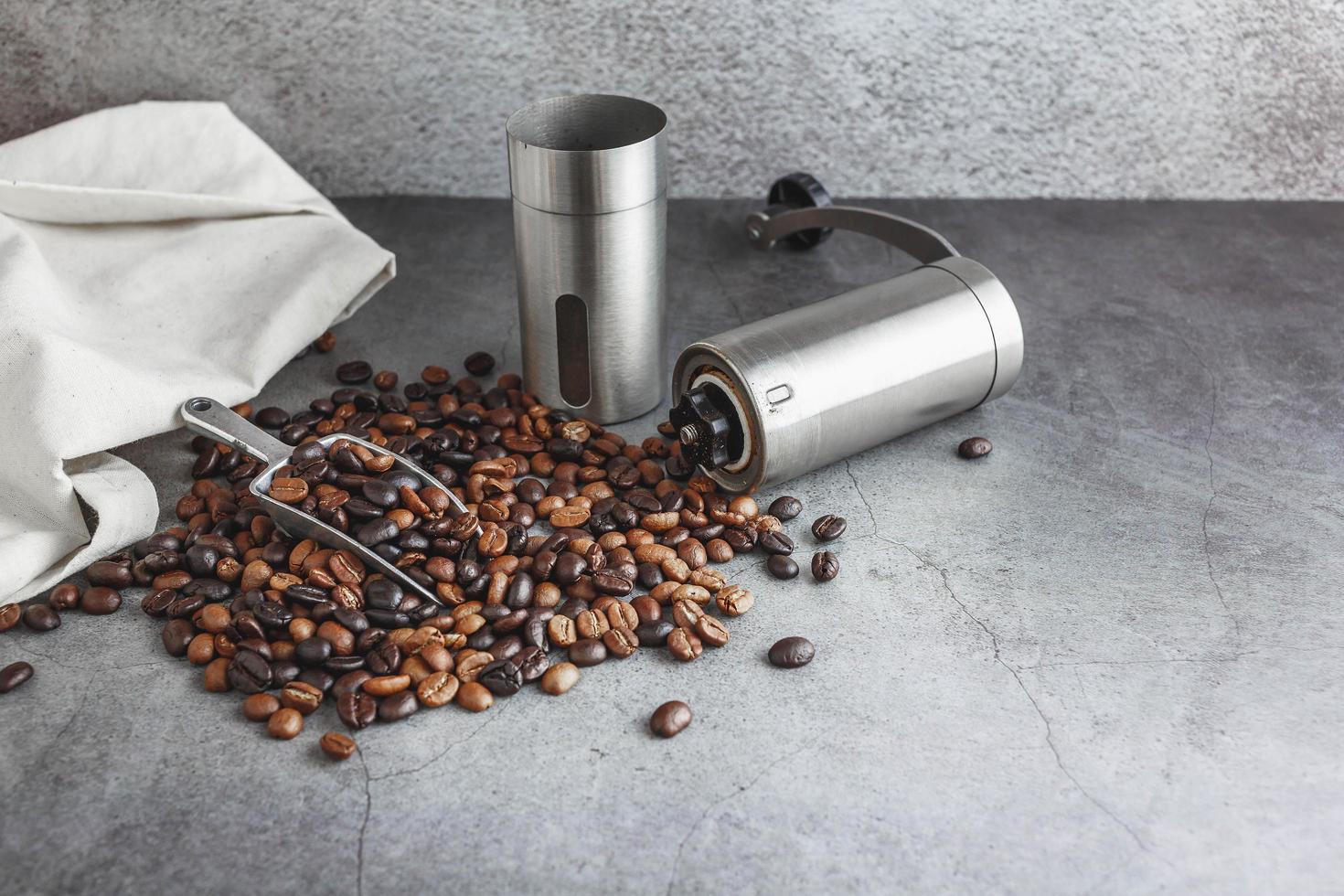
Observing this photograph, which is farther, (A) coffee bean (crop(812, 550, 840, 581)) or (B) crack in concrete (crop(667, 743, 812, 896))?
(A) coffee bean (crop(812, 550, 840, 581))

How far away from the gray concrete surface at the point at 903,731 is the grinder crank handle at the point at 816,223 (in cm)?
29

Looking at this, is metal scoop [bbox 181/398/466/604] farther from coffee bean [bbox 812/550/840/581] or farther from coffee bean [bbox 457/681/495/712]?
coffee bean [bbox 812/550/840/581]

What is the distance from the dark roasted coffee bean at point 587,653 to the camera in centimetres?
115

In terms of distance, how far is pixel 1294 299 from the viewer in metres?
1.85

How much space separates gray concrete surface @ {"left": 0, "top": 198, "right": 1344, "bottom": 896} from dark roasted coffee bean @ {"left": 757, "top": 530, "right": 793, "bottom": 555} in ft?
0.07

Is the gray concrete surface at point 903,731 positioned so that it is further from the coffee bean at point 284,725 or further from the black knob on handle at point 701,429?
the black knob on handle at point 701,429

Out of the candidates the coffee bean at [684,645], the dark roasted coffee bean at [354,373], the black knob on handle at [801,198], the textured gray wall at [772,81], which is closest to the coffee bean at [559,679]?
the coffee bean at [684,645]

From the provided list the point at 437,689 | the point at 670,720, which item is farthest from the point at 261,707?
the point at 670,720

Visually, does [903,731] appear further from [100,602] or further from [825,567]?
A: [100,602]

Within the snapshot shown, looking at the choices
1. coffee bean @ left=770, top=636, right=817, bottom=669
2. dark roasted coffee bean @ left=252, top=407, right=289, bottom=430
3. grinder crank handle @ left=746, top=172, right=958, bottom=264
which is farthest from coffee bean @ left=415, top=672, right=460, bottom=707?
grinder crank handle @ left=746, top=172, right=958, bottom=264

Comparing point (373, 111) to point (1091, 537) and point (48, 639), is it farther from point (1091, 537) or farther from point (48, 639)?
point (1091, 537)

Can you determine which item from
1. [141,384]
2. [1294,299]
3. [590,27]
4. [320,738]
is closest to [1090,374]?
[1294,299]

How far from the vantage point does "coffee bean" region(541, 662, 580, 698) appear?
3.67ft

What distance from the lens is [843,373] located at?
135 cm
